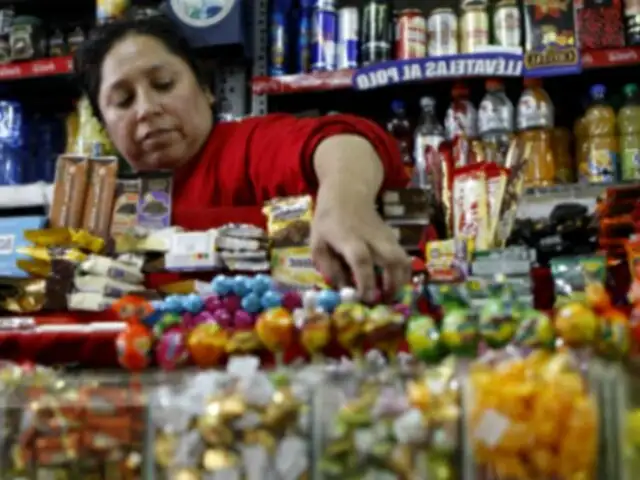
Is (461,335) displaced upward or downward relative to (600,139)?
downward

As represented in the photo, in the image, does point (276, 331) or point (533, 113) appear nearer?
point (276, 331)

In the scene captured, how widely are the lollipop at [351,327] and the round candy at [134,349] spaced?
0.15 m

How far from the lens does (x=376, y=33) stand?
2730mm

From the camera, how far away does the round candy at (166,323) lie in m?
0.77

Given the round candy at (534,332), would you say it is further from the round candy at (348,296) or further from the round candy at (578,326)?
the round candy at (348,296)

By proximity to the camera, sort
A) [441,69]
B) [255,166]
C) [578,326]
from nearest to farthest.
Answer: [578,326]
[255,166]
[441,69]

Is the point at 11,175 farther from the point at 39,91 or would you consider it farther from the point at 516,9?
the point at 516,9

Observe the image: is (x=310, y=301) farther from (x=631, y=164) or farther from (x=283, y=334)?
(x=631, y=164)

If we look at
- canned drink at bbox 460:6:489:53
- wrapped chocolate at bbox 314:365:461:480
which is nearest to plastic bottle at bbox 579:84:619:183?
canned drink at bbox 460:6:489:53

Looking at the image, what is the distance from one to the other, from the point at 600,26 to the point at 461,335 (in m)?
2.17

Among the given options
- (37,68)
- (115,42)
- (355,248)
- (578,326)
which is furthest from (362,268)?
(37,68)

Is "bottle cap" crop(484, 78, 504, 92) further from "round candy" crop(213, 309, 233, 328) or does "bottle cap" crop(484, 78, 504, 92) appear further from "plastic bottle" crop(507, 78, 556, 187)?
"round candy" crop(213, 309, 233, 328)

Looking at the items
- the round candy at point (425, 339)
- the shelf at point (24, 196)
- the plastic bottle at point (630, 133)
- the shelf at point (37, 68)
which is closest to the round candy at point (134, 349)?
the round candy at point (425, 339)

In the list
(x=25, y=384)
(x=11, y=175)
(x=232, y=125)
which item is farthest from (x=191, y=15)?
(x=25, y=384)
